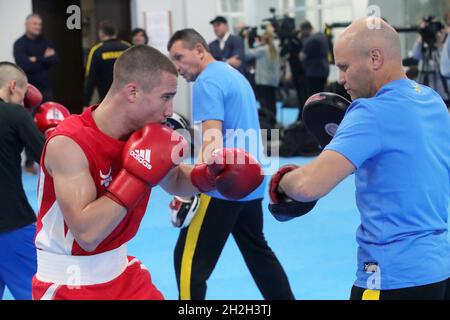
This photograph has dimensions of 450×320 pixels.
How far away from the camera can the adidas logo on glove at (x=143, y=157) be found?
5.98 ft

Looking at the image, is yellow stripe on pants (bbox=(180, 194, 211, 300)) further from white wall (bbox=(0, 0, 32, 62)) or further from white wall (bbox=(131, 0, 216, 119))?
white wall (bbox=(131, 0, 216, 119))

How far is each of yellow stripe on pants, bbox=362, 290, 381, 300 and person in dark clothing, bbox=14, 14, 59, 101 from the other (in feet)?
18.2

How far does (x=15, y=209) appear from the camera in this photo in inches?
106

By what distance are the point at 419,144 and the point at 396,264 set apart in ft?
1.03

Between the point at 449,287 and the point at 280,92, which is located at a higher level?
the point at 449,287

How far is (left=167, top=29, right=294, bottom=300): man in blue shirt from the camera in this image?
2836 mm

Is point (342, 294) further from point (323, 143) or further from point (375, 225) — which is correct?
point (375, 225)

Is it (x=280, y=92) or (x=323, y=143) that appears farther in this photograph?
(x=280, y=92)

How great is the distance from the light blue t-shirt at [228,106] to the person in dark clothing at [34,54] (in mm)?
4242

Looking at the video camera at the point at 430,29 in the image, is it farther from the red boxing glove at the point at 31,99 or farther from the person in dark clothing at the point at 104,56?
the red boxing glove at the point at 31,99

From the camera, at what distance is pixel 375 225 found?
1816mm

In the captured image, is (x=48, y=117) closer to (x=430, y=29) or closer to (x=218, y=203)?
(x=218, y=203)

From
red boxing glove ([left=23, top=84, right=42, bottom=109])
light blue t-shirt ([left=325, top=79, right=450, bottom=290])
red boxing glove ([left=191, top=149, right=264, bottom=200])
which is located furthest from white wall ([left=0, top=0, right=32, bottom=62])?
light blue t-shirt ([left=325, top=79, right=450, bottom=290])
